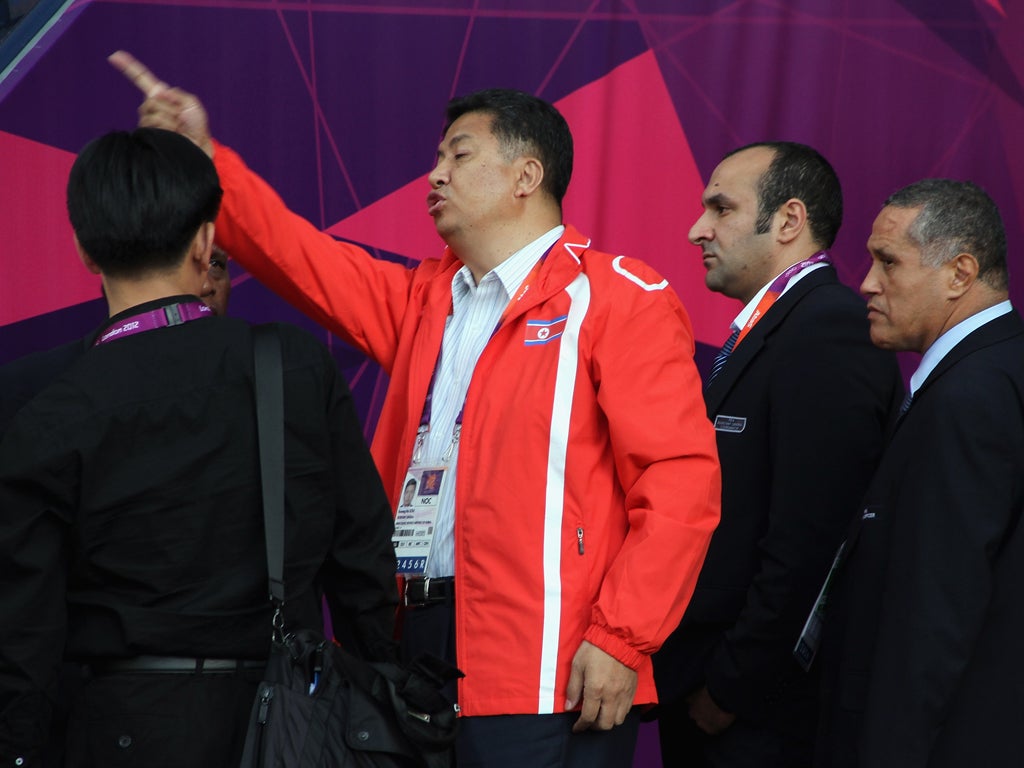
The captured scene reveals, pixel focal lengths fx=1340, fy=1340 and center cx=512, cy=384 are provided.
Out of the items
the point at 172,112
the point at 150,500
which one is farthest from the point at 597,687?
the point at 172,112

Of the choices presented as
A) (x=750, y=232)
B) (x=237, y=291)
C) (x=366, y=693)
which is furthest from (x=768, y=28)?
(x=366, y=693)

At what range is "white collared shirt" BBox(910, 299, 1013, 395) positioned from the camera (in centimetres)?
221

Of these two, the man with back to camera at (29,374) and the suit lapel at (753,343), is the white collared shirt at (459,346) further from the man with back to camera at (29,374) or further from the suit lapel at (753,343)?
the man with back to camera at (29,374)

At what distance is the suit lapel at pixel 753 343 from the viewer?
2.55 metres

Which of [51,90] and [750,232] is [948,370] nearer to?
[750,232]

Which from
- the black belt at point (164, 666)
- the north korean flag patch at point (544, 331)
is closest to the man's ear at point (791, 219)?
the north korean flag patch at point (544, 331)

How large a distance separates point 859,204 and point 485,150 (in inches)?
53.1

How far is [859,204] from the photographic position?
3.39 meters

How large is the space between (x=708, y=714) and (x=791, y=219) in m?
1.02

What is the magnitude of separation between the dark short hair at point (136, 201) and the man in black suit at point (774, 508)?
46.6 inches

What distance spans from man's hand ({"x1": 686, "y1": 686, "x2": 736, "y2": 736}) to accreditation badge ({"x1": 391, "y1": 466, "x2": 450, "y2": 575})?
2.12 feet

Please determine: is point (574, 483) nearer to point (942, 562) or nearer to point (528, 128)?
point (942, 562)

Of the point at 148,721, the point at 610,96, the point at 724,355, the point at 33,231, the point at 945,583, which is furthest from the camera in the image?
the point at 610,96

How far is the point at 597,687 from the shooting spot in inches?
Result: 78.5
